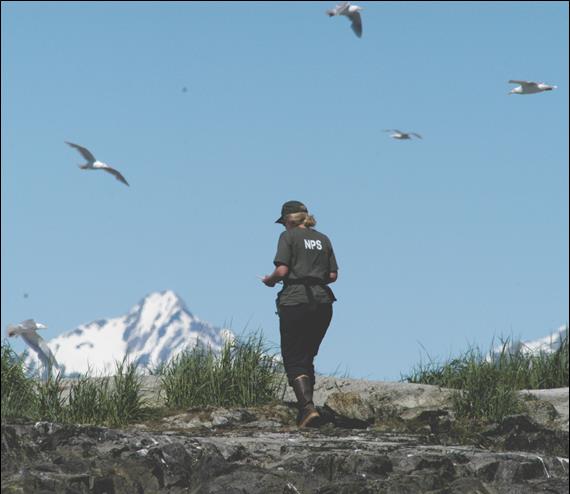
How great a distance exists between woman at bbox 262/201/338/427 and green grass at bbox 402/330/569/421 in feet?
5.41

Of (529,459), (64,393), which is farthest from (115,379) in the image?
(529,459)

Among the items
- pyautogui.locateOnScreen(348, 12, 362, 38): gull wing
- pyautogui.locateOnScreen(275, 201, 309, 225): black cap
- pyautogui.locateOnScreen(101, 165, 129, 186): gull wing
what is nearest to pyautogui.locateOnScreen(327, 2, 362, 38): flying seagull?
pyautogui.locateOnScreen(348, 12, 362, 38): gull wing

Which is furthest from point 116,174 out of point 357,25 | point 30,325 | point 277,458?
point 277,458

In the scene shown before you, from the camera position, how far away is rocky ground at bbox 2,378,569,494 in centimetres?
833

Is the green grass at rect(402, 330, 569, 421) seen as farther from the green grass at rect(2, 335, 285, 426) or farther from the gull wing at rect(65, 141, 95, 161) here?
the gull wing at rect(65, 141, 95, 161)

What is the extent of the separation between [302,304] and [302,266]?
362mm

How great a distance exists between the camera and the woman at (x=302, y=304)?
35.4 ft

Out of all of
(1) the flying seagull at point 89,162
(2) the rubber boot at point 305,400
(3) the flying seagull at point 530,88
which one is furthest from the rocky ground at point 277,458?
(3) the flying seagull at point 530,88

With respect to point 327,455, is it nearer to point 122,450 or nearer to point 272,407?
point 122,450

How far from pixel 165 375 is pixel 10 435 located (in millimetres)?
3499

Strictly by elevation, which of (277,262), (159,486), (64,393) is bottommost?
(159,486)

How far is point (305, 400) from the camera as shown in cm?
1079

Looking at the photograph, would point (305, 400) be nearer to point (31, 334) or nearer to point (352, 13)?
point (31, 334)

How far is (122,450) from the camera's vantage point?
8.70 metres
